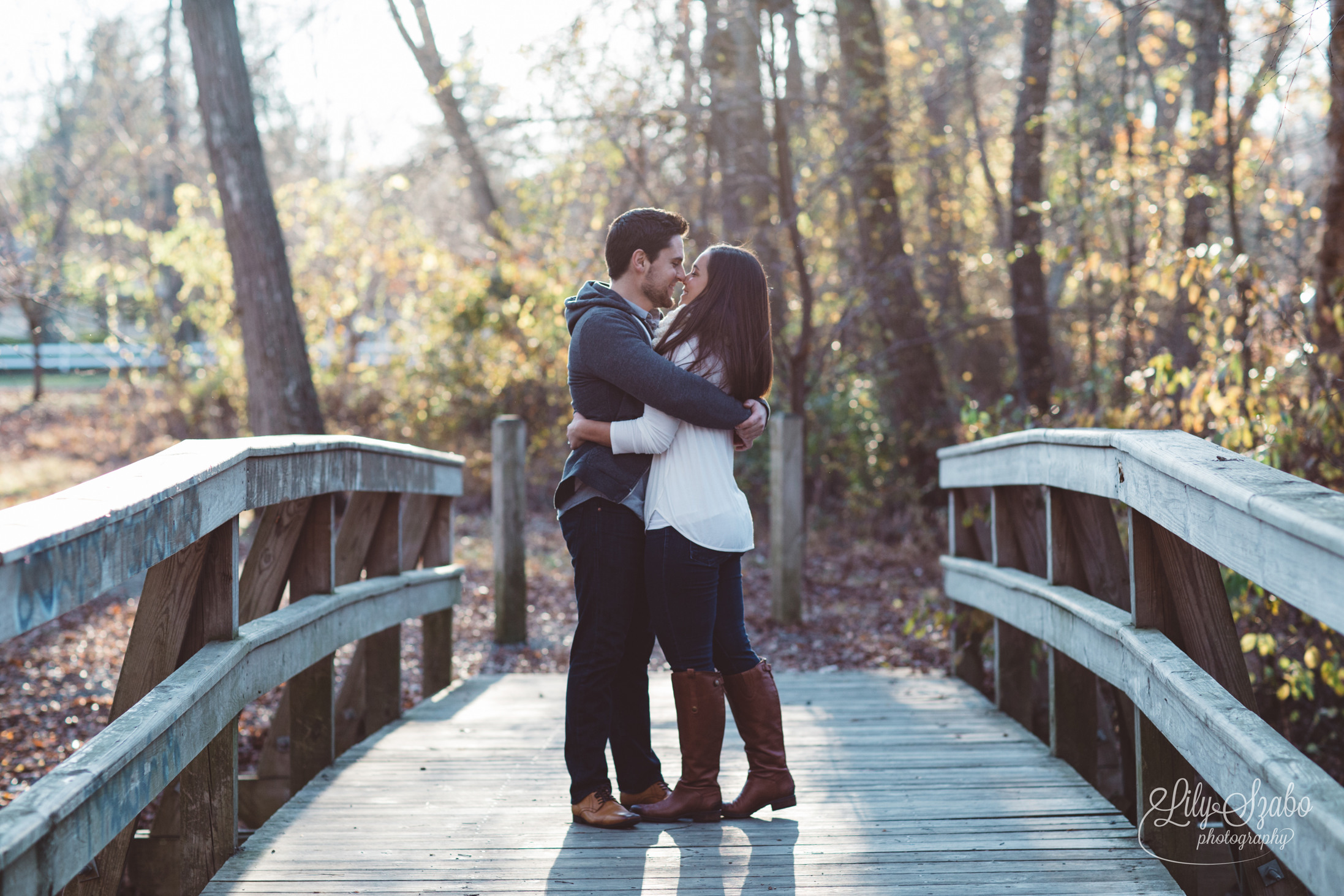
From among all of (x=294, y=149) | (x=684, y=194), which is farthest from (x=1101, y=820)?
(x=294, y=149)

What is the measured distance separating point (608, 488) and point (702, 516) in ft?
0.91

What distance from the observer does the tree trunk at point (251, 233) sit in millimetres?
9508

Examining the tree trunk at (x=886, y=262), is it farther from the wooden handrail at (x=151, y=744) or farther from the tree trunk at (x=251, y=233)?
the wooden handrail at (x=151, y=744)

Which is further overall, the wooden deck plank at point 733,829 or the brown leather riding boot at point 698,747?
the brown leather riding boot at point 698,747

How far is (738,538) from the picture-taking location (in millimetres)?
3145

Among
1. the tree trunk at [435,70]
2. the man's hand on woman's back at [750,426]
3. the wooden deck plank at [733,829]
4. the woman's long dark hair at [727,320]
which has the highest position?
the tree trunk at [435,70]

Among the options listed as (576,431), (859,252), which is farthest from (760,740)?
(859,252)

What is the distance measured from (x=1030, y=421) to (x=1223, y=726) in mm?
5350

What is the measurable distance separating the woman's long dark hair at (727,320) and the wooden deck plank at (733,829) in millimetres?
1260

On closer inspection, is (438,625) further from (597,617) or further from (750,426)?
(750,426)

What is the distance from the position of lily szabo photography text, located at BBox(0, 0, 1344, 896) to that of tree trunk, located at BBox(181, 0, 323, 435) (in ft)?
0.11

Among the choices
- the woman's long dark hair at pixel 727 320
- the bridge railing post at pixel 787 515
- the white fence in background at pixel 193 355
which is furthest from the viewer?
the white fence in background at pixel 193 355

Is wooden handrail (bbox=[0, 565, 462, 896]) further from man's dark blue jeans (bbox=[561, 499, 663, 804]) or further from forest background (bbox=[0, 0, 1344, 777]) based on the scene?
forest background (bbox=[0, 0, 1344, 777])

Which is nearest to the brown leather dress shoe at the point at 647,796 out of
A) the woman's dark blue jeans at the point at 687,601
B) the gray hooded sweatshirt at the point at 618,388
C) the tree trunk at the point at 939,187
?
the woman's dark blue jeans at the point at 687,601
